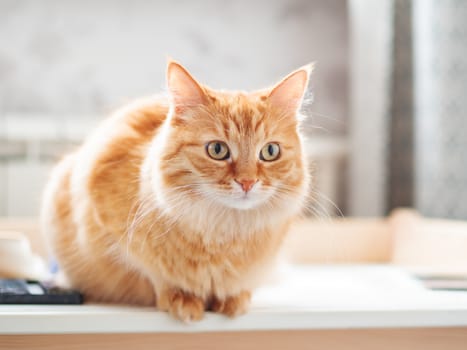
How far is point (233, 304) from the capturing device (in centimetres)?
103

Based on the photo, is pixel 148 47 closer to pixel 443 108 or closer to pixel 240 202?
pixel 443 108

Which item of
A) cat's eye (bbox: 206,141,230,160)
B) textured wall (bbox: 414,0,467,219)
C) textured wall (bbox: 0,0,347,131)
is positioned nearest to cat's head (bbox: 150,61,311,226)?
cat's eye (bbox: 206,141,230,160)

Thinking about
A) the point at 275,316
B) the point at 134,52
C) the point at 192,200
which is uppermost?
the point at 134,52

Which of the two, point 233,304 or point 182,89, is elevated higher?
point 182,89

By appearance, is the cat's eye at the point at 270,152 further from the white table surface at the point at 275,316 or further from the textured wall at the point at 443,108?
the textured wall at the point at 443,108

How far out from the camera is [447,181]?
1.76 m

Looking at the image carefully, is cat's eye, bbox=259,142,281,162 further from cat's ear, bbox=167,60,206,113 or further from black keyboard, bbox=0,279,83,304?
black keyboard, bbox=0,279,83,304

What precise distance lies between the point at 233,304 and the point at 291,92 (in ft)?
1.24

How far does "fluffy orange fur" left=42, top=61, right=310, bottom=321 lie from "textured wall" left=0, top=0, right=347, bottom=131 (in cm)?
107

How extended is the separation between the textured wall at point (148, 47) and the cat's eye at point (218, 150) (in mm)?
1230

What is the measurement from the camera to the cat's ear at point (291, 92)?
1.00 m

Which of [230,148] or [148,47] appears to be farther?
[148,47]

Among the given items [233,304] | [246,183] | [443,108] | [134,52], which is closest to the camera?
[246,183]

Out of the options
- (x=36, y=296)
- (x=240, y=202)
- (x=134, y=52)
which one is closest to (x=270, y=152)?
(x=240, y=202)
